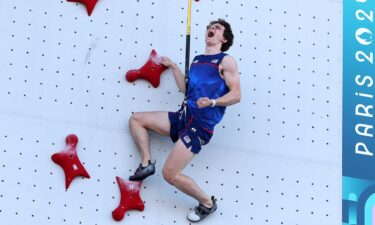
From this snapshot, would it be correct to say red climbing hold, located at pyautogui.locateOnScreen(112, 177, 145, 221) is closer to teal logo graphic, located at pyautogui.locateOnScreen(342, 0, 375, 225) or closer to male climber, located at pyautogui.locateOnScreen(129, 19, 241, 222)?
male climber, located at pyautogui.locateOnScreen(129, 19, 241, 222)

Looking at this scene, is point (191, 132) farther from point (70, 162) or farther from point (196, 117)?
point (70, 162)

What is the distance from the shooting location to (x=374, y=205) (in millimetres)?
4461

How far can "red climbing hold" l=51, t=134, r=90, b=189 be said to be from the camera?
4117 mm

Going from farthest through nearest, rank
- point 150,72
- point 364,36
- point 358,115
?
point 364,36 → point 358,115 → point 150,72

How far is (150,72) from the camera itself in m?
4.31

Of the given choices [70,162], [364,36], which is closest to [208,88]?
[70,162]

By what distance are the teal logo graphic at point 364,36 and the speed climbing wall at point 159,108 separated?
0.13 m

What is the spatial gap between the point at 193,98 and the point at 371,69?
3.86ft

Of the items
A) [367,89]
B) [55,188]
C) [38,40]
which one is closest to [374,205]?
[367,89]

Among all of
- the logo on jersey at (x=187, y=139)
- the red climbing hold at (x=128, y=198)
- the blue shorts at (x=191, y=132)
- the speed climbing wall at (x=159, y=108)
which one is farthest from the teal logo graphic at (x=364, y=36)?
the red climbing hold at (x=128, y=198)

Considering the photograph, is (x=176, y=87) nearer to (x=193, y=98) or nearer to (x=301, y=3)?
(x=193, y=98)

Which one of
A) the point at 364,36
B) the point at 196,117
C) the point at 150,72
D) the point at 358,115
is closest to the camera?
the point at 196,117

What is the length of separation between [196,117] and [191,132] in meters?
0.08

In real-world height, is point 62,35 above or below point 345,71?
above
